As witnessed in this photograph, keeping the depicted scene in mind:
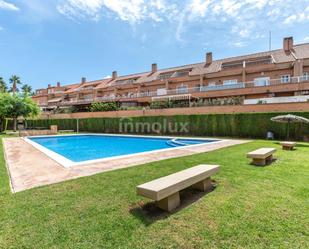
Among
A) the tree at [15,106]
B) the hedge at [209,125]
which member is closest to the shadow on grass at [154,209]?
the hedge at [209,125]

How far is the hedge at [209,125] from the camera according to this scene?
19109mm

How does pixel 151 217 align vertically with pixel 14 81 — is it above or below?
below

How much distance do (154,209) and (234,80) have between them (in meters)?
33.9

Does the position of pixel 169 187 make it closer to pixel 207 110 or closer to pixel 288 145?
pixel 288 145

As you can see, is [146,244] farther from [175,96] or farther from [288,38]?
[288,38]

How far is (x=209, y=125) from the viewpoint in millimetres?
23562

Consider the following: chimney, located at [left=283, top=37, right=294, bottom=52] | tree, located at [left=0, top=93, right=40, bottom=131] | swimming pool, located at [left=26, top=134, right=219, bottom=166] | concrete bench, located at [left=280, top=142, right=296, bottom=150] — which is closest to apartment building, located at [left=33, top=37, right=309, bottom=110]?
chimney, located at [left=283, top=37, right=294, bottom=52]

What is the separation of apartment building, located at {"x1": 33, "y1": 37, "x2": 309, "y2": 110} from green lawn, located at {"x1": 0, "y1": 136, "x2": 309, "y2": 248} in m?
21.1

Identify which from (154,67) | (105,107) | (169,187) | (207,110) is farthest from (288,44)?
(169,187)

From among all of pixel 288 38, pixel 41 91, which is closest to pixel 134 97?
pixel 288 38

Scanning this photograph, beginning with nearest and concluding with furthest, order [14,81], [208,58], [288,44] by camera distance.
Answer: [288,44] < [208,58] < [14,81]

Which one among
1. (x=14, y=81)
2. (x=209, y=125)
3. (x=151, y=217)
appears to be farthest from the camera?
(x=14, y=81)

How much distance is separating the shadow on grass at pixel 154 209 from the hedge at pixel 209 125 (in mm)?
17176

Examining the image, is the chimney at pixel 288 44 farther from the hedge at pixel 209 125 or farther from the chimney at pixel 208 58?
the hedge at pixel 209 125
